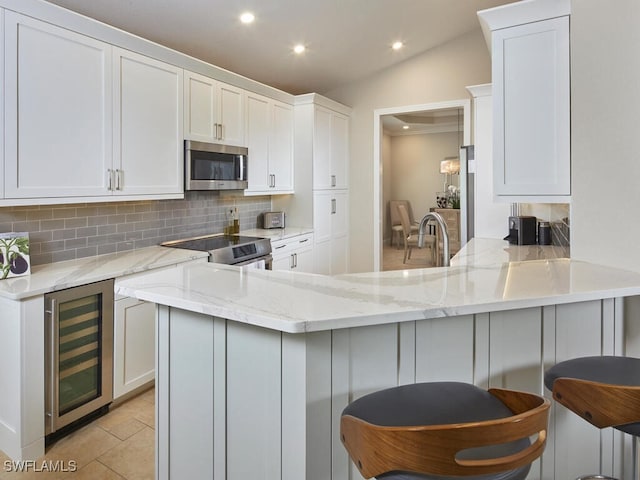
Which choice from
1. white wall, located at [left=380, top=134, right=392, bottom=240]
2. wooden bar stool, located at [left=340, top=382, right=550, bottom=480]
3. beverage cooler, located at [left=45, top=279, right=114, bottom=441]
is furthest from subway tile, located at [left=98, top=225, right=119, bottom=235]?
white wall, located at [left=380, top=134, right=392, bottom=240]

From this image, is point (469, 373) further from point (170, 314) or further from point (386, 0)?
point (386, 0)

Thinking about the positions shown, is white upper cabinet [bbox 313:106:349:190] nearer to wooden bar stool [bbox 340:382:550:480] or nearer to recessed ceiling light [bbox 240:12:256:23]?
recessed ceiling light [bbox 240:12:256:23]

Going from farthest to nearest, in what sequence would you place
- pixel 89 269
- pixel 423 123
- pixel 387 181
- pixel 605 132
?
pixel 387 181
pixel 423 123
pixel 89 269
pixel 605 132

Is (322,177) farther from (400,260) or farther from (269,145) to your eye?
(400,260)

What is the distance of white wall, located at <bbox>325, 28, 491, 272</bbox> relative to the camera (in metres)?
4.67

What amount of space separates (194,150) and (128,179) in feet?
2.13

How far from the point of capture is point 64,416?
215 centimetres

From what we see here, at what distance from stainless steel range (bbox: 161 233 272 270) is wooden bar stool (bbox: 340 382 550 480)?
2300 mm

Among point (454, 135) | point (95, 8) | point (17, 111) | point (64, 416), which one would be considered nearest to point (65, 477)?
point (64, 416)

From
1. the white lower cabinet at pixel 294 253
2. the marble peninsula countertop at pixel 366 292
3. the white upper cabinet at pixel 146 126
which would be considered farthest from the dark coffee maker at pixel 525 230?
the white upper cabinet at pixel 146 126

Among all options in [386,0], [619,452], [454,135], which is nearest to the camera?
[619,452]

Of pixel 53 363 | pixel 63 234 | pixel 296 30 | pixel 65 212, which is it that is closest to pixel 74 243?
pixel 63 234

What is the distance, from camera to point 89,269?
2.41m

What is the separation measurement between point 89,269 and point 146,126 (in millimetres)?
1070
